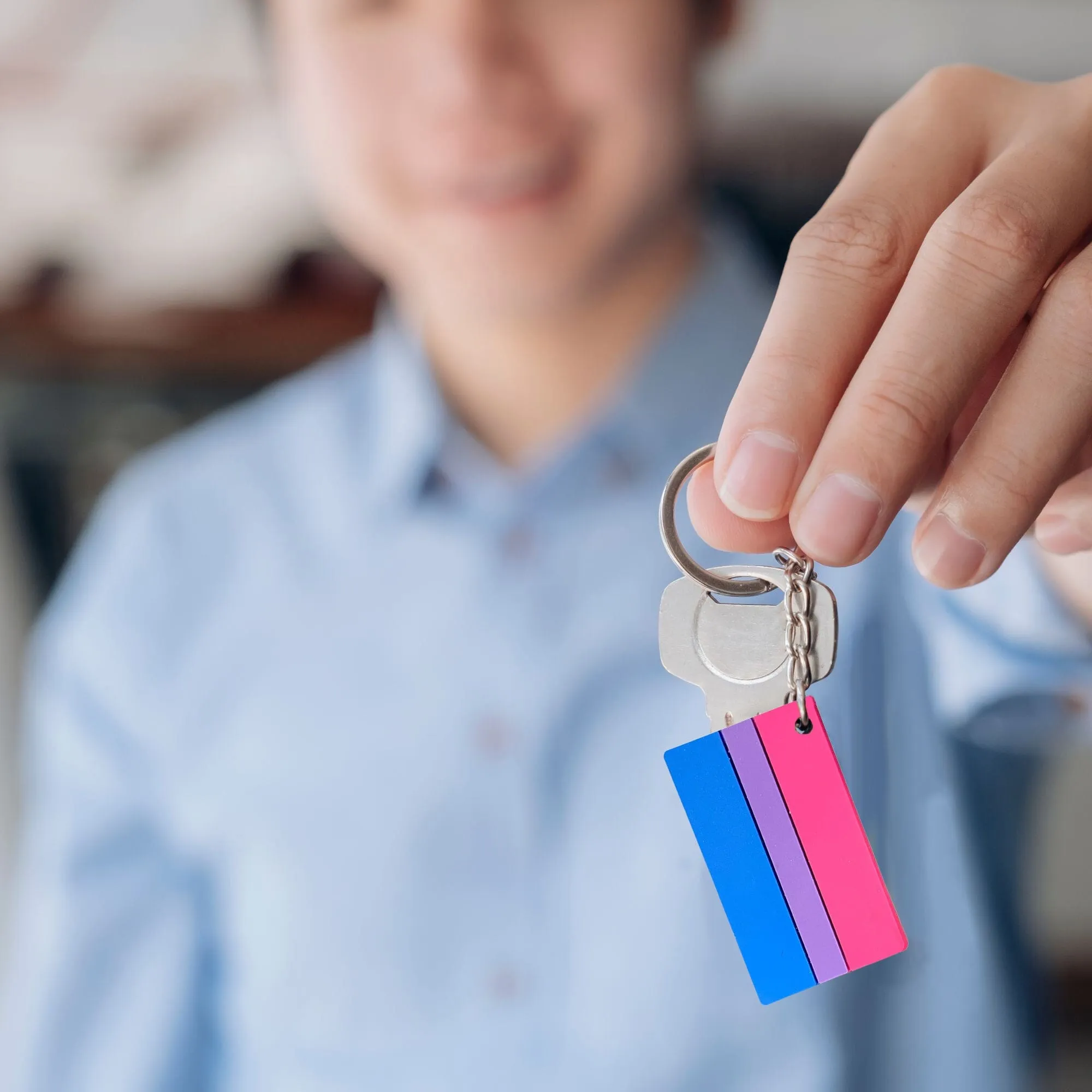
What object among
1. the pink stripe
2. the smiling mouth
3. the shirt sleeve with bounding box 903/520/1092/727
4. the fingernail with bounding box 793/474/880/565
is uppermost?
the smiling mouth

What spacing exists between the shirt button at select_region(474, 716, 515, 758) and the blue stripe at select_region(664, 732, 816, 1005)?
0.36m

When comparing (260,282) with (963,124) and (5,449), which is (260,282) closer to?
(5,449)

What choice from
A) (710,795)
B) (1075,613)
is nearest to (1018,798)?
(1075,613)

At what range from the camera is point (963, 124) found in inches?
10.8

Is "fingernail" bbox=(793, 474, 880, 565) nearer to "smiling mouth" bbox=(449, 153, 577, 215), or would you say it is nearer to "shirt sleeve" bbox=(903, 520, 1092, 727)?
"shirt sleeve" bbox=(903, 520, 1092, 727)

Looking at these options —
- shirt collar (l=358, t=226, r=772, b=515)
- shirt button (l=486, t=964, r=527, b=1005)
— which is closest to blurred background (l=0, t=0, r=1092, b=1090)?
shirt collar (l=358, t=226, r=772, b=515)

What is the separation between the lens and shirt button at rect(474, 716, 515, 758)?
0.61m

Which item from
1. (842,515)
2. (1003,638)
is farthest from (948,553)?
(1003,638)

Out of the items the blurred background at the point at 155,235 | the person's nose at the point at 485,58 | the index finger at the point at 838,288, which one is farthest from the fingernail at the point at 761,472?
the blurred background at the point at 155,235

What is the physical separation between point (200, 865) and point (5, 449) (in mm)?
629

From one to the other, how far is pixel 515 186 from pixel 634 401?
133 mm

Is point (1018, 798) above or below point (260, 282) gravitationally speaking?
below

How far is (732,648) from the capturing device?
267 millimetres

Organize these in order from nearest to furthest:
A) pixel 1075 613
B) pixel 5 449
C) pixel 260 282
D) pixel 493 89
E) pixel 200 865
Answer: pixel 1075 613, pixel 493 89, pixel 200 865, pixel 260 282, pixel 5 449
